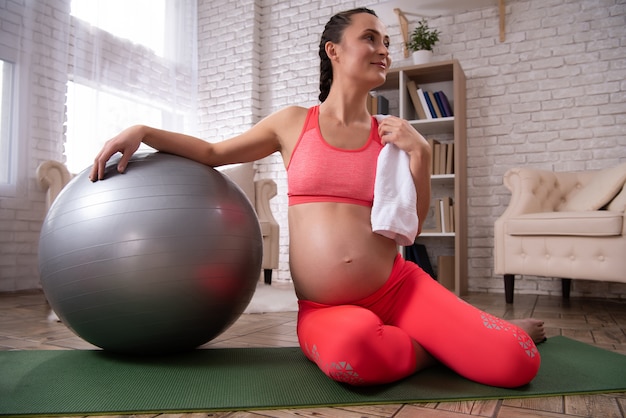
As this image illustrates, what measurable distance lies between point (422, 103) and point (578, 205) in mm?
1434

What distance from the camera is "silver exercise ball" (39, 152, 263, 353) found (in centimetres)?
124

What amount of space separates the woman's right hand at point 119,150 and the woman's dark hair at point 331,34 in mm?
607

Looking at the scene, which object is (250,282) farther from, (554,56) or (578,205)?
(554,56)

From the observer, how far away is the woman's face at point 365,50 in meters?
1.41

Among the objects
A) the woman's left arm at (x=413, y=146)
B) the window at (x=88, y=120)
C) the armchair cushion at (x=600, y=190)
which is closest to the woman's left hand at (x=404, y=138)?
the woman's left arm at (x=413, y=146)

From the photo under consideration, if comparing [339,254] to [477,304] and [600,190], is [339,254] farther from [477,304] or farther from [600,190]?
[600,190]

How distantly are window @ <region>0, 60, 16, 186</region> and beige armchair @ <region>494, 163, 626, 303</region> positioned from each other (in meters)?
3.41

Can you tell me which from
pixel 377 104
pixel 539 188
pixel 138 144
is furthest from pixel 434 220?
pixel 138 144

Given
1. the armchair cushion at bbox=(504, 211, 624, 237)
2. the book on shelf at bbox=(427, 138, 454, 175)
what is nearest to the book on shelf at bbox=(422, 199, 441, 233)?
the book on shelf at bbox=(427, 138, 454, 175)

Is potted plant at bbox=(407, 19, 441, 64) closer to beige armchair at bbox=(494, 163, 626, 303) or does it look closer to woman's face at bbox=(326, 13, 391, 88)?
beige armchair at bbox=(494, 163, 626, 303)

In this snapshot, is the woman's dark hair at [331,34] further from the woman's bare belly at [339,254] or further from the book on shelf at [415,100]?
the book on shelf at [415,100]

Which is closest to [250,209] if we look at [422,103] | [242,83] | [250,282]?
[250,282]

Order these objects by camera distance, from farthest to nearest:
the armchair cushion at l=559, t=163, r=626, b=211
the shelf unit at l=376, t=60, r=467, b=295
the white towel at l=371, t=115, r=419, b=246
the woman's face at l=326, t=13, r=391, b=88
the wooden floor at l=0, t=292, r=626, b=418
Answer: the shelf unit at l=376, t=60, r=467, b=295
the armchair cushion at l=559, t=163, r=626, b=211
the woman's face at l=326, t=13, r=391, b=88
the white towel at l=371, t=115, r=419, b=246
the wooden floor at l=0, t=292, r=626, b=418

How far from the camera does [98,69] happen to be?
13.3ft
